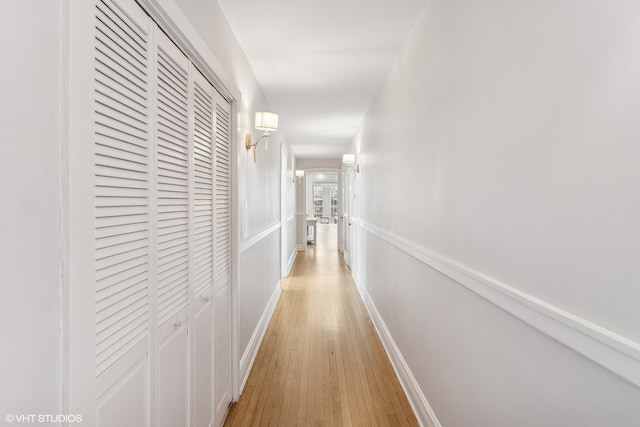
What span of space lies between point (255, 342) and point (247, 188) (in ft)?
4.49

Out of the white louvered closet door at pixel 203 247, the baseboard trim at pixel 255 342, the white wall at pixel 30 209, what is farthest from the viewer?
the baseboard trim at pixel 255 342

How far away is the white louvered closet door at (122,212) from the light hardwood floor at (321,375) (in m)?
1.32

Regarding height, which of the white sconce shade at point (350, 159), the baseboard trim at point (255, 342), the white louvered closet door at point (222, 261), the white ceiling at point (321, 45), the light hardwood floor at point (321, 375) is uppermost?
the white ceiling at point (321, 45)

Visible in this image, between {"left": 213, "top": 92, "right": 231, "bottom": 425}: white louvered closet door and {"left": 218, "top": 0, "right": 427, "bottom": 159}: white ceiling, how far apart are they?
582 millimetres

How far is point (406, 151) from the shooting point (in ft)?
8.39

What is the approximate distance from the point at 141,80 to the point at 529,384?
1.54 meters

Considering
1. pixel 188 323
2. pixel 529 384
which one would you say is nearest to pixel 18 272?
pixel 188 323

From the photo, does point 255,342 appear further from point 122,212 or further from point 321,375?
point 122,212

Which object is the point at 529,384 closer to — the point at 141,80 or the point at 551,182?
the point at 551,182

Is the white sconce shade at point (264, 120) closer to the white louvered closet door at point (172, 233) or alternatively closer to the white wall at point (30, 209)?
the white louvered closet door at point (172, 233)

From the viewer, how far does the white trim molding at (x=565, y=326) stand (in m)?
0.72

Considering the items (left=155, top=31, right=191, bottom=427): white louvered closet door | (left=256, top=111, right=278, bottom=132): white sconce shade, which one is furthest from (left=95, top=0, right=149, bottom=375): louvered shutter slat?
(left=256, top=111, right=278, bottom=132): white sconce shade

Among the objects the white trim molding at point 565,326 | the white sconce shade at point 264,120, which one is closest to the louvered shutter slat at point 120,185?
the white trim molding at point 565,326

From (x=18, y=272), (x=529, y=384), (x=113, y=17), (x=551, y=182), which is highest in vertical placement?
(x=113, y=17)
